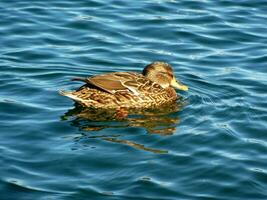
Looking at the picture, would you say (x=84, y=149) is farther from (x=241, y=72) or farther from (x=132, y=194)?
(x=241, y=72)

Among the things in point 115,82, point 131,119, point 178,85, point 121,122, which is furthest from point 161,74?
point 121,122

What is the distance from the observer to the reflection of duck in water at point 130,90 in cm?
1348

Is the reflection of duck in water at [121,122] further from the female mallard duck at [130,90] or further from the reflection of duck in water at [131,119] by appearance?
the female mallard duck at [130,90]

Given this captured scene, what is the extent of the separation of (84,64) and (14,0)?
4.97m

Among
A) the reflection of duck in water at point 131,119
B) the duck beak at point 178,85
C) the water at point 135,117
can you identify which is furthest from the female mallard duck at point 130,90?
the water at point 135,117

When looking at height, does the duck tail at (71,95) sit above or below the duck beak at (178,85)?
above

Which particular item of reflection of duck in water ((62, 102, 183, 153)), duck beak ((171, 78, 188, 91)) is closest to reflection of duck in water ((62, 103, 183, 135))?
reflection of duck in water ((62, 102, 183, 153))

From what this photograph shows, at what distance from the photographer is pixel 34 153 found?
11.4 m

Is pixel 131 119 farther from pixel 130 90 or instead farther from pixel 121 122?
pixel 130 90

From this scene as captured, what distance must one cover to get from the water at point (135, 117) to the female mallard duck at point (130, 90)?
0.30 meters

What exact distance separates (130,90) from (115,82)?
0.35 metres

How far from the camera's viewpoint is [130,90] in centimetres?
1385

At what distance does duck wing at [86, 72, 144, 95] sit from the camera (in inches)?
530

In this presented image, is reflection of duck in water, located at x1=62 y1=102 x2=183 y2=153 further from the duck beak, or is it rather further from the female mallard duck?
the duck beak
